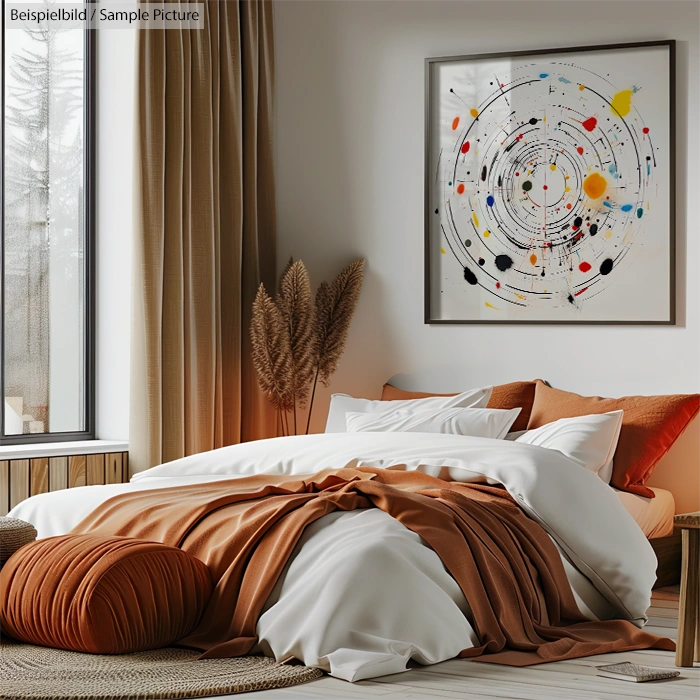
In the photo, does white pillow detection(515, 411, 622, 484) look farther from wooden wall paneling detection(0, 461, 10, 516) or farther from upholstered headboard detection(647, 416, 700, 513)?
wooden wall paneling detection(0, 461, 10, 516)

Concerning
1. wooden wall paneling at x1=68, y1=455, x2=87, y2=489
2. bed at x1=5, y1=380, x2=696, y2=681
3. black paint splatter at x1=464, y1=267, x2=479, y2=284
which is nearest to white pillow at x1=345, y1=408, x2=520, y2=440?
bed at x1=5, y1=380, x2=696, y2=681

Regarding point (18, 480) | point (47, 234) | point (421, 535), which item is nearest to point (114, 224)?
point (47, 234)

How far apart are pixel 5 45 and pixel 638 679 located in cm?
368

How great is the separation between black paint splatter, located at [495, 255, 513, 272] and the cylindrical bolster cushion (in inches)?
96.7

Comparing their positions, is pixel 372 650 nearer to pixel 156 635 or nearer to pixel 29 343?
pixel 156 635

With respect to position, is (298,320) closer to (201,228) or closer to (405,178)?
(201,228)

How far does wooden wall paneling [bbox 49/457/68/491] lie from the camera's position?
4652 millimetres

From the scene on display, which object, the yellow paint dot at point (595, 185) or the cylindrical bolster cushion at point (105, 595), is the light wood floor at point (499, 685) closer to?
the cylindrical bolster cushion at point (105, 595)

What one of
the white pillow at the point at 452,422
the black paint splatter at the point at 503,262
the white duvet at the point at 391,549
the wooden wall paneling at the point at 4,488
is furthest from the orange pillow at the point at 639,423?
the wooden wall paneling at the point at 4,488

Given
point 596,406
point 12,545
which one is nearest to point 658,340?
point 596,406

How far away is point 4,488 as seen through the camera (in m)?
4.45

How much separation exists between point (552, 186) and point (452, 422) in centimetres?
122

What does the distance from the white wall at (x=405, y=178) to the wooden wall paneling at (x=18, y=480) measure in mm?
1549

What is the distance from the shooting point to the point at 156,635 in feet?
9.94
